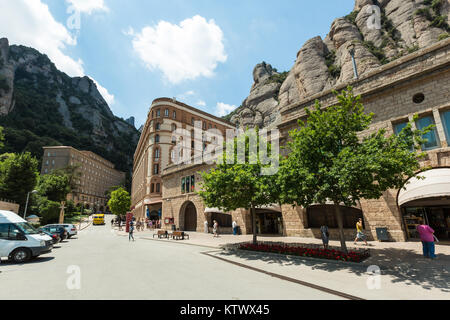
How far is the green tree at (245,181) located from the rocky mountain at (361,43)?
3261 cm

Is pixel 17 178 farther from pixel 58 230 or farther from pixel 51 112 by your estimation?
pixel 51 112

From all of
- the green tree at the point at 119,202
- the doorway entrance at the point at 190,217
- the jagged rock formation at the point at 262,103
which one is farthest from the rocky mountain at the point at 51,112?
the doorway entrance at the point at 190,217

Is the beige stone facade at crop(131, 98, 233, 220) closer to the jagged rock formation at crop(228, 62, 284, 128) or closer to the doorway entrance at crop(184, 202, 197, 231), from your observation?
the doorway entrance at crop(184, 202, 197, 231)

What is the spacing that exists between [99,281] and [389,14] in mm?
77620

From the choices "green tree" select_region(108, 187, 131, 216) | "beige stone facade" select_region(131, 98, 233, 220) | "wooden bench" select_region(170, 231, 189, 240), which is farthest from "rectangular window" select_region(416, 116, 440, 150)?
"green tree" select_region(108, 187, 131, 216)

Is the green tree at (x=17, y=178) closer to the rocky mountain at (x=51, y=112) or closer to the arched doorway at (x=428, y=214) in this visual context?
the arched doorway at (x=428, y=214)

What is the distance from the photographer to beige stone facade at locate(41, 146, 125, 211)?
86.9 meters

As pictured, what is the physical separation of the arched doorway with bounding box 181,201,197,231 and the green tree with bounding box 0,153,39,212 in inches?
877


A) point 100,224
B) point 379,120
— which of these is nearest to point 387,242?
point 379,120

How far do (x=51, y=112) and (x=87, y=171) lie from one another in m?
43.6

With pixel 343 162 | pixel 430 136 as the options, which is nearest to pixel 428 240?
pixel 343 162

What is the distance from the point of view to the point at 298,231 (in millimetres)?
17875

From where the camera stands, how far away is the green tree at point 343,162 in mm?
8695

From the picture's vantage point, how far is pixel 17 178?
99.7 ft
